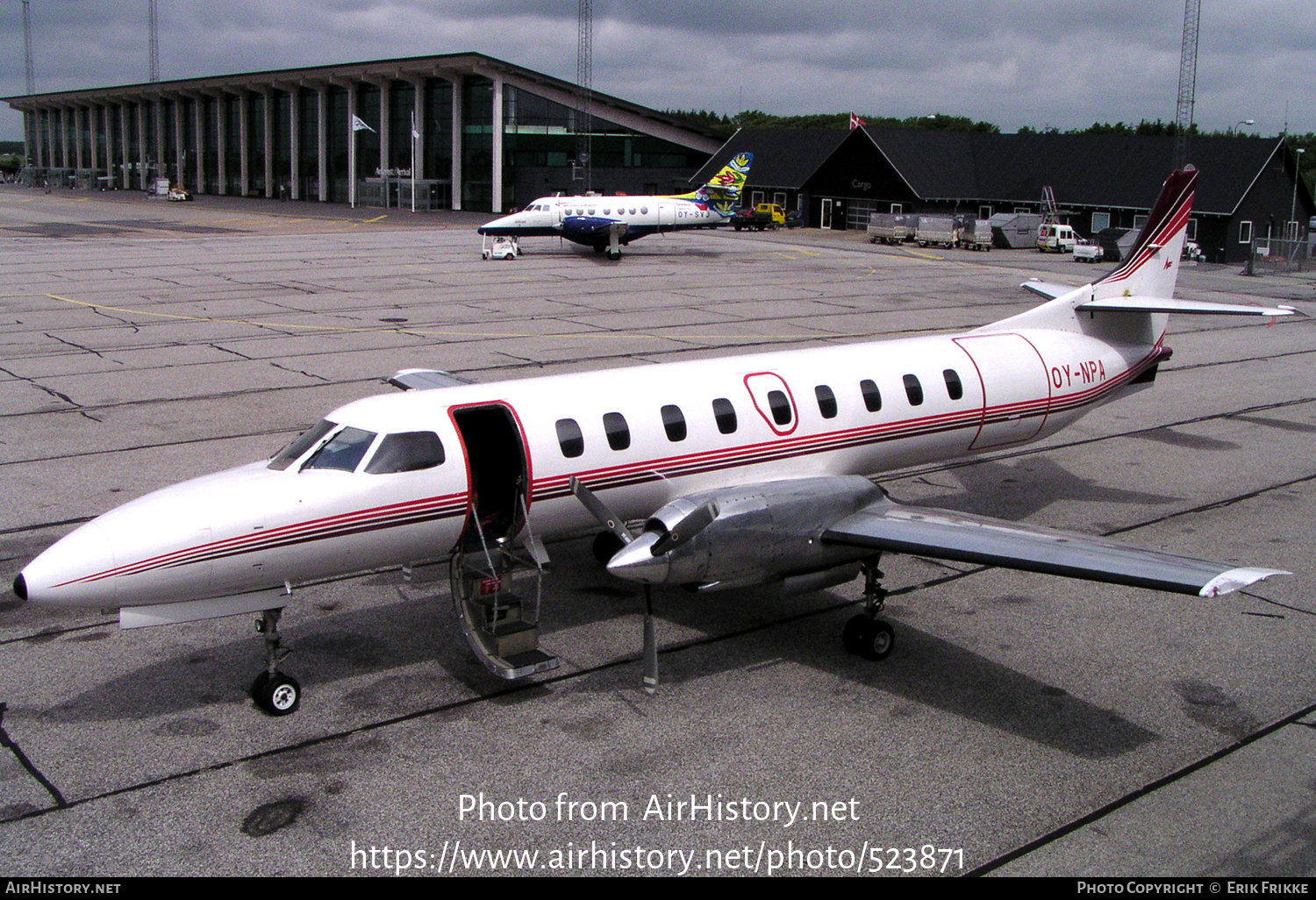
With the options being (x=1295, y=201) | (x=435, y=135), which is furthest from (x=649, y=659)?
(x=435, y=135)

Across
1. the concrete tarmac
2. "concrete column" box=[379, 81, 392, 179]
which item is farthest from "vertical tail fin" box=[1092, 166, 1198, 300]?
"concrete column" box=[379, 81, 392, 179]

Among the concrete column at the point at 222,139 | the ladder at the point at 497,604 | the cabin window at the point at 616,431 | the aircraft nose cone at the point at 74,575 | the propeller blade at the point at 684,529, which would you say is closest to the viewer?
the aircraft nose cone at the point at 74,575

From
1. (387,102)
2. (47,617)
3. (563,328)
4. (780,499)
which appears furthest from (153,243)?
(780,499)

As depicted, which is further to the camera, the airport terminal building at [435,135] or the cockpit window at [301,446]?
the airport terminal building at [435,135]

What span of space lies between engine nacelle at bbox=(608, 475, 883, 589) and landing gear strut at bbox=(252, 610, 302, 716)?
3637mm

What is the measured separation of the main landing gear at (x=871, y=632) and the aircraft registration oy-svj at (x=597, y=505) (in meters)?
0.03

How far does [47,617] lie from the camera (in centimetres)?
1379

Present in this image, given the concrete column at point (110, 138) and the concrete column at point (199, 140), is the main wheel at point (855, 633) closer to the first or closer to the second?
the concrete column at point (199, 140)

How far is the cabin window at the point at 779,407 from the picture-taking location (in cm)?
1435

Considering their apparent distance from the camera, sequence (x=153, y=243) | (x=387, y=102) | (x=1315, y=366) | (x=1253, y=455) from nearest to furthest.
→ 1. (x=1253, y=455)
2. (x=1315, y=366)
3. (x=153, y=243)
4. (x=387, y=102)

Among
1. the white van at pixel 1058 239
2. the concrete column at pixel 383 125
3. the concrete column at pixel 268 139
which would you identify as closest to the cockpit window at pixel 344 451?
the white van at pixel 1058 239

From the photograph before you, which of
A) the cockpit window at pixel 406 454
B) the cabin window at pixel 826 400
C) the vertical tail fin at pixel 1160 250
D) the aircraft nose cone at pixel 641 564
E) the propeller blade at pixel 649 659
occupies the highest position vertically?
the vertical tail fin at pixel 1160 250

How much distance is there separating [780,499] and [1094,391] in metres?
8.39

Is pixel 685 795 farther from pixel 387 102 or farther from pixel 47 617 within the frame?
pixel 387 102
